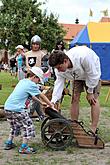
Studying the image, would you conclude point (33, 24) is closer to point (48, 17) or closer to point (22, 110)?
point (48, 17)

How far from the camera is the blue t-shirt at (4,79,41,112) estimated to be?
5.33 m

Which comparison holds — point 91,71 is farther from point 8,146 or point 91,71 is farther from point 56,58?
point 8,146

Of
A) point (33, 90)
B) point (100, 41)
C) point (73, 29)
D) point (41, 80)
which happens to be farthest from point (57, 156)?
point (73, 29)

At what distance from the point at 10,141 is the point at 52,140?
0.58m

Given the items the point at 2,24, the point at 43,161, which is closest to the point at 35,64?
the point at 43,161

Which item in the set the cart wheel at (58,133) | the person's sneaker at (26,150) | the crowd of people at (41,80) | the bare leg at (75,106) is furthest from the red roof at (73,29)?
the person's sneaker at (26,150)

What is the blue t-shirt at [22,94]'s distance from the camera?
17.5 ft

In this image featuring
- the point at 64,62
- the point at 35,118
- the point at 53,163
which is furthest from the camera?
the point at 35,118

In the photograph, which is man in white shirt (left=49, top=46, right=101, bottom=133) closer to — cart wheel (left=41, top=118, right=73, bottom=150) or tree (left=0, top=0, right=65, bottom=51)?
cart wheel (left=41, top=118, right=73, bottom=150)

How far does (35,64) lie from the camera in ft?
26.5

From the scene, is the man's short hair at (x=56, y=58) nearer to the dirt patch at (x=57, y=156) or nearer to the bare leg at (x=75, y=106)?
the bare leg at (x=75, y=106)

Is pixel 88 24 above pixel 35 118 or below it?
above

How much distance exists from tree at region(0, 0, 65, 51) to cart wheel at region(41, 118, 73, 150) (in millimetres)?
18038

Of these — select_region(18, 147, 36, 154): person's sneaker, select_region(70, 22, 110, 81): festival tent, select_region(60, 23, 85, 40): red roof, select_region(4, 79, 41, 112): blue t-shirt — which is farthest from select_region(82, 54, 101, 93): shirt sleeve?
select_region(60, 23, 85, 40): red roof
